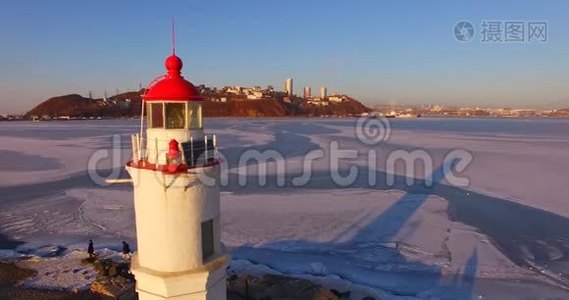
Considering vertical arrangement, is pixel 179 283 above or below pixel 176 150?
below

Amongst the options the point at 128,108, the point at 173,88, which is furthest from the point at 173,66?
the point at 128,108

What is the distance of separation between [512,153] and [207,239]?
94.4ft

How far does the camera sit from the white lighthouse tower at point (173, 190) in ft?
13.2

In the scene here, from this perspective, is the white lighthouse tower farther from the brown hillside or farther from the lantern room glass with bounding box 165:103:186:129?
the brown hillside

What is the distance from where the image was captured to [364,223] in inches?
510

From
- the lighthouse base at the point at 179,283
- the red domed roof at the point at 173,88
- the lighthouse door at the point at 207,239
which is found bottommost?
the lighthouse base at the point at 179,283

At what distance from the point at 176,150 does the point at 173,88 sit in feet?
1.85

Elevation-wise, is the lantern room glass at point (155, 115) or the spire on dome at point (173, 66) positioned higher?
the spire on dome at point (173, 66)

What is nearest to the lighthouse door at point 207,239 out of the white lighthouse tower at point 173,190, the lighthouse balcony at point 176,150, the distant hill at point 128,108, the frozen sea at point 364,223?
the white lighthouse tower at point 173,190

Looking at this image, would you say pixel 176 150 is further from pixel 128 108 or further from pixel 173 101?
pixel 128 108

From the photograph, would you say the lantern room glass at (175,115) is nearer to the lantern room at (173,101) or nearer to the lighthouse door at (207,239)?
the lantern room at (173,101)

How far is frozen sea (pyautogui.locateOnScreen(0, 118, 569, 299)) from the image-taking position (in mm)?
9469

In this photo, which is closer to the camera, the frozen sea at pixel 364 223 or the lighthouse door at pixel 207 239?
the lighthouse door at pixel 207 239

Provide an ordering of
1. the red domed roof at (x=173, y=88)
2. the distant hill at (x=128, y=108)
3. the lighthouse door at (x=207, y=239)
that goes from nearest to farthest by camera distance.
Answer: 1. the red domed roof at (x=173, y=88)
2. the lighthouse door at (x=207, y=239)
3. the distant hill at (x=128, y=108)
